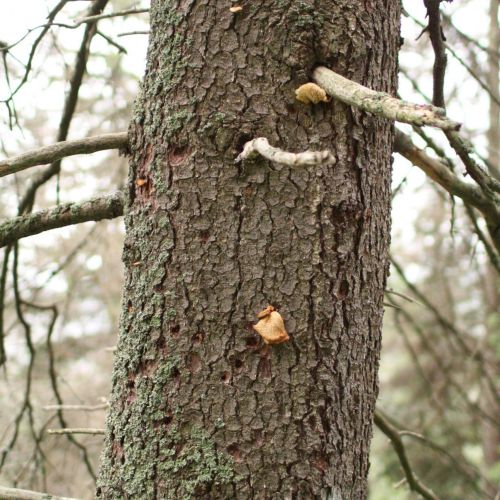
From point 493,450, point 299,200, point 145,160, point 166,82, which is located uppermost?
point 166,82

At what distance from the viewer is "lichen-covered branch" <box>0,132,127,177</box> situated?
1.57 m

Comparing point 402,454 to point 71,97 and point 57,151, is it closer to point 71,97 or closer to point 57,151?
point 57,151

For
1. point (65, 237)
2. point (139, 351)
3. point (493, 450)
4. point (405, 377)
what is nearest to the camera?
point (139, 351)

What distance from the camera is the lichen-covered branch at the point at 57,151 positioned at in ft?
5.16

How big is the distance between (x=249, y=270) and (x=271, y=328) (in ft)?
0.48

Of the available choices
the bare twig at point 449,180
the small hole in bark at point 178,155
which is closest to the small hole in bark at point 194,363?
the small hole in bark at point 178,155

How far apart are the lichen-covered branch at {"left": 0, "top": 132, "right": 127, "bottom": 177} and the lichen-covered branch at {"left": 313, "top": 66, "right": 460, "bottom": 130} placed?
1.83ft

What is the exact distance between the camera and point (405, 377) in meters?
10.7

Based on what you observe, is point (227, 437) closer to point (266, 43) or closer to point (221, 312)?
point (221, 312)

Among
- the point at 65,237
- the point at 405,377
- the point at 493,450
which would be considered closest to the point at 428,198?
the point at 405,377

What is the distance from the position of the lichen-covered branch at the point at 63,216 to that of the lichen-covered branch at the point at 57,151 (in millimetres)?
143

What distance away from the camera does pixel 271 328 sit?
1.44 metres

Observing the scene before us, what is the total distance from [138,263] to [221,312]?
0.89 ft

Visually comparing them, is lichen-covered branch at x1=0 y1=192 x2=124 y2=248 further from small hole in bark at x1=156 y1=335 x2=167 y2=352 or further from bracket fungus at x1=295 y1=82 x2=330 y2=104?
bracket fungus at x1=295 y1=82 x2=330 y2=104
